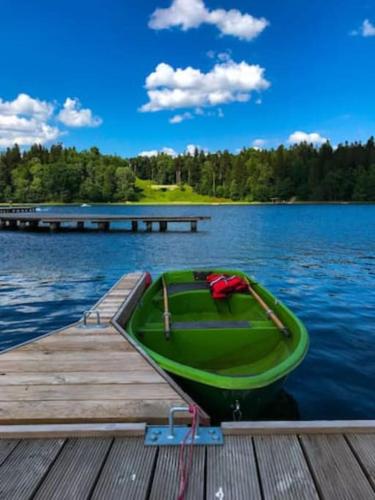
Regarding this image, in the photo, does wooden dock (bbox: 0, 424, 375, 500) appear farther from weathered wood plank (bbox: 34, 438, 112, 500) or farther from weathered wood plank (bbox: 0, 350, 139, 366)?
weathered wood plank (bbox: 0, 350, 139, 366)

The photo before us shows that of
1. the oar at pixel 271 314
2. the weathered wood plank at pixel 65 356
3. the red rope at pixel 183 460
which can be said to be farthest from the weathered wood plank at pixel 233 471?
the oar at pixel 271 314

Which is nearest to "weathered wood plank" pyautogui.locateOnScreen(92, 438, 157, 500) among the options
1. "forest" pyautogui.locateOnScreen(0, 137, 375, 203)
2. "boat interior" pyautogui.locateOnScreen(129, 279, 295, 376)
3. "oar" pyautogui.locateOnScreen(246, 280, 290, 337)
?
"boat interior" pyautogui.locateOnScreen(129, 279, 295, 376)

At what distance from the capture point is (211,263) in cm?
2075

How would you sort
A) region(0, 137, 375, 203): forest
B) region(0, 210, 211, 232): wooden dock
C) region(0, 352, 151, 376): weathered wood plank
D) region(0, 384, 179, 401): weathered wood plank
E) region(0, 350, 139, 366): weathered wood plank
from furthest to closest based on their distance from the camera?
region(0, 137, 375, 203): forest → region(0, 210, 211, 232): wooden dock → region(0, 350, 139, 366): weathered wood plank → region(0, 352, 151, 376): weathered wood plank → region(0, 384, 179, 401): weathered wood plank

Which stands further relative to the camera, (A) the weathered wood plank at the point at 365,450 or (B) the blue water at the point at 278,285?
(B) the blue water at the point at 278,285

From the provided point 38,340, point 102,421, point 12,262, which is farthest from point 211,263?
point 102,421

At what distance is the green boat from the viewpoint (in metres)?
4.07

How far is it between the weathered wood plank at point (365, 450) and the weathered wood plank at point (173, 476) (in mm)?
1064

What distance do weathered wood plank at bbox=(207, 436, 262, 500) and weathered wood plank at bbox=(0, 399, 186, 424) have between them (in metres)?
0.64

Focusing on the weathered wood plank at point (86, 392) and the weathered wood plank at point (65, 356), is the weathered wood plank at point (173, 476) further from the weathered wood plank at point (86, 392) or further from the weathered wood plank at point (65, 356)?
the weathered wood plank at point (65, 356)

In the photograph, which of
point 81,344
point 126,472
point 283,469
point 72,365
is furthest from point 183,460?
Result: point 81,344

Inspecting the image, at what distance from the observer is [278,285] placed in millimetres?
14383

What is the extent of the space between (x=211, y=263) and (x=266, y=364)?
15269 millimetres

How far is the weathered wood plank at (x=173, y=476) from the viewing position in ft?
7.79
